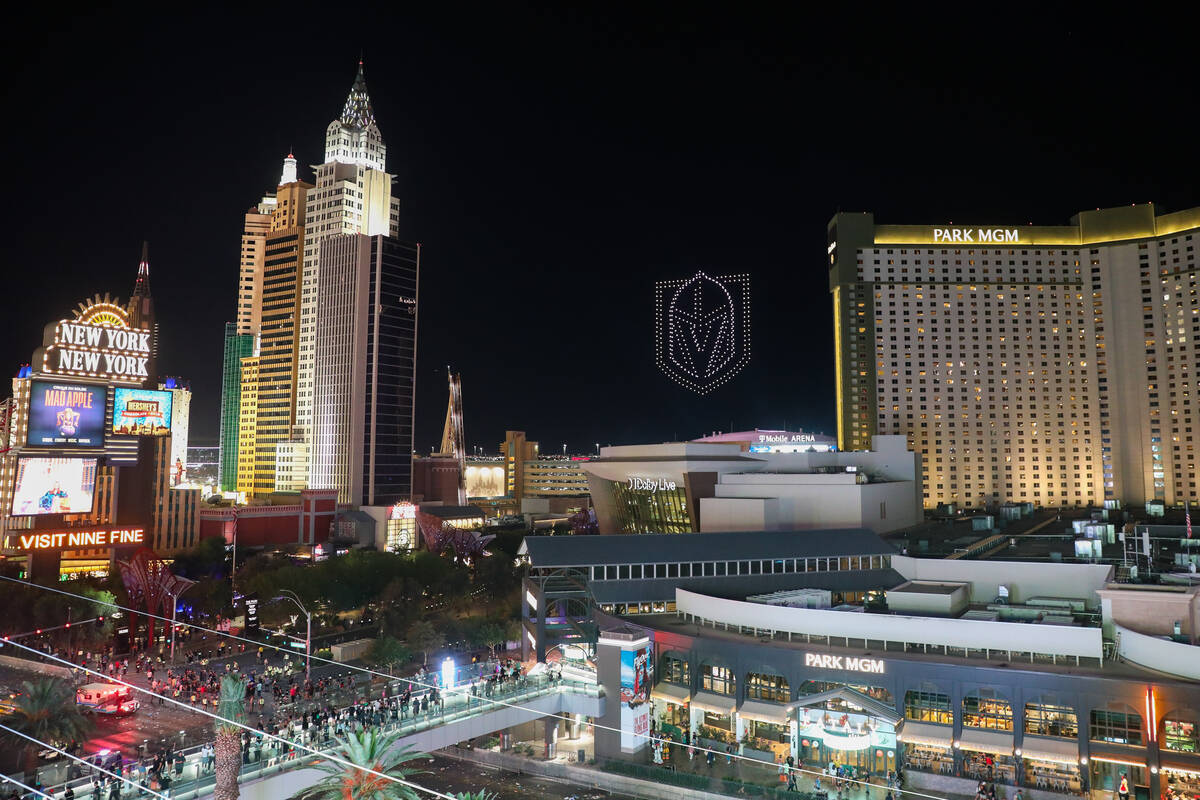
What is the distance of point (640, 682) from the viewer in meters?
45.0

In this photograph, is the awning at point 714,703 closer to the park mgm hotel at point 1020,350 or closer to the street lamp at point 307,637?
the street lamp at point 307,637

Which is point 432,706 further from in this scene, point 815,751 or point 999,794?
point 999,794

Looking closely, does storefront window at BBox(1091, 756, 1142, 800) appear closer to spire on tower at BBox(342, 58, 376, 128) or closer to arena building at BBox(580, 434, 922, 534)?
arena building at BBox(580, 434, 922, 534)

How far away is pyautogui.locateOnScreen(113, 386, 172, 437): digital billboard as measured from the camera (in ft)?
301

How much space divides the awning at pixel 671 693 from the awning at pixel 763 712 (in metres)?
3.36

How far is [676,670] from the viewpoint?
48688 millimetres

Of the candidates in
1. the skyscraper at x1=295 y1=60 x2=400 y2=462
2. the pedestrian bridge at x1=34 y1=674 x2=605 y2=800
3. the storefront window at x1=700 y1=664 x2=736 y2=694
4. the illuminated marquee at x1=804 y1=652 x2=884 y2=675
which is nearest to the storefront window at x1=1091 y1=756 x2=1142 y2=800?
the illuminated marquee at x1=804 y1=652 x2=884 y2=675

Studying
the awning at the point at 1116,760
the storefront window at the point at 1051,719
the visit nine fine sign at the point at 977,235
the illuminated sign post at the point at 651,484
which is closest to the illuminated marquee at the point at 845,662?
the storefront window at the point at 1051,719

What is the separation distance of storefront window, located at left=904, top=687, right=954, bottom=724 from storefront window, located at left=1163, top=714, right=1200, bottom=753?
8.65 m

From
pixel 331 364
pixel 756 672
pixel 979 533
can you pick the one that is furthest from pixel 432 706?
pixel 331 364

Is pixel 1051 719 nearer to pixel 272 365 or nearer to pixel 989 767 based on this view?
pixel 989 767

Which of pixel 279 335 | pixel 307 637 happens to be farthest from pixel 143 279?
pixel 307 637

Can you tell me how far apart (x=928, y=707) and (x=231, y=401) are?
6683 inches

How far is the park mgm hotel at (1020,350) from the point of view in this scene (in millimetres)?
125000
